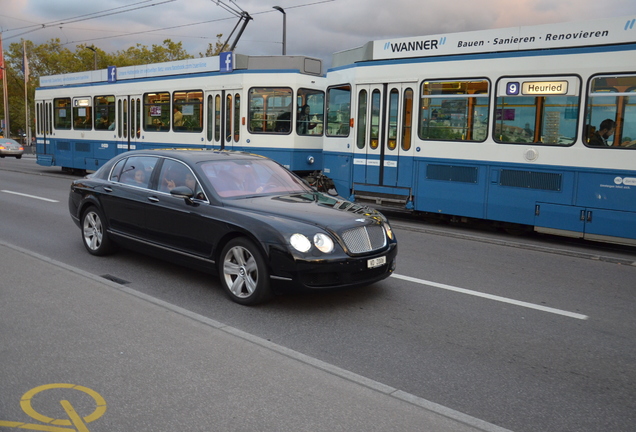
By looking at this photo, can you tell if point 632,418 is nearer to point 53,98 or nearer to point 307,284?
point 307,284

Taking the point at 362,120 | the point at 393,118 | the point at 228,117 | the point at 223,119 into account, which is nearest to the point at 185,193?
Result: the point at 393,118

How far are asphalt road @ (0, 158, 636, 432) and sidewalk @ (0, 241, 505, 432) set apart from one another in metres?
0.35

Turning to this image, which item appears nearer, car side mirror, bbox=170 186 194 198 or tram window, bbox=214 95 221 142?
car side mirror, bbox=170 186 194 198

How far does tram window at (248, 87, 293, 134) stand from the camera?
52.8 ft

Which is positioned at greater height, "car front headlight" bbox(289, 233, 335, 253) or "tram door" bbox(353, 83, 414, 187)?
"tram door" bbox(353, 83, 414, 187)

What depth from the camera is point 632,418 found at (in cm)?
389

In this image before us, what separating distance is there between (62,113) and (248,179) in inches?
751

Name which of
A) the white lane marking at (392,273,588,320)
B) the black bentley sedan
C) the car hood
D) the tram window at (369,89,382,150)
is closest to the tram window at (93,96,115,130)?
the tram window at (369,89,382,150)

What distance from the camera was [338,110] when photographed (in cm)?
1390

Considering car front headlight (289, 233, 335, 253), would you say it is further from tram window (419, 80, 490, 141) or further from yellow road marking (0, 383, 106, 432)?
tram window (419, 80, 490, 141)

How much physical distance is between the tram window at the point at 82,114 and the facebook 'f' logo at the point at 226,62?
7725 mm

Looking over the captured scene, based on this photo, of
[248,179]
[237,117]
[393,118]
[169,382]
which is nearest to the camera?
[169,382]

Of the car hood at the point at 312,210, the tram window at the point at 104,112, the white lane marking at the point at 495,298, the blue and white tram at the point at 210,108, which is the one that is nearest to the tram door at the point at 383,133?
the blue and white tram at the point at 210,108

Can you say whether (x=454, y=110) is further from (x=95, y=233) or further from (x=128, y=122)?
(x=128, y=122)
